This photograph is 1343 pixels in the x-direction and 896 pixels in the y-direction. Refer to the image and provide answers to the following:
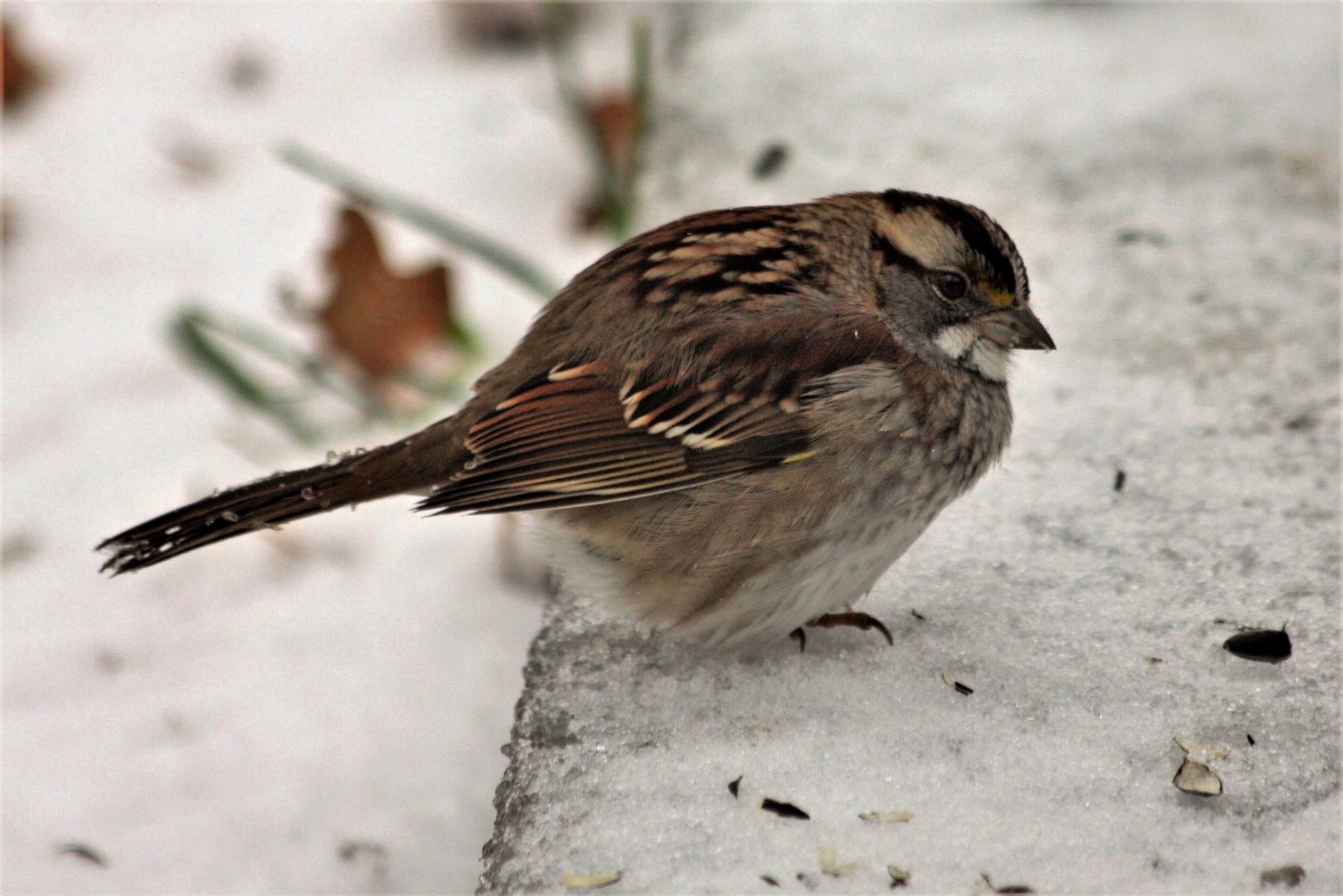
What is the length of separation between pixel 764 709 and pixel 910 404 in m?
0.61

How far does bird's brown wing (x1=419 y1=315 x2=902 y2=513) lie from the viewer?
2.77 metres

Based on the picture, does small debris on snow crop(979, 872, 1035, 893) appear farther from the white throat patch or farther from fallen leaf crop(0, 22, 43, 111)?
fallen leaf crop(0, 22, 43, 111)

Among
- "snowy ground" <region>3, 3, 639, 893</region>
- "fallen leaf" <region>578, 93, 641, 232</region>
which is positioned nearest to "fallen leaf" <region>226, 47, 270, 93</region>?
"snowy ground" <region>3, 3, 639, 893</region>

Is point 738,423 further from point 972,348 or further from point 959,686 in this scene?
point 959,686

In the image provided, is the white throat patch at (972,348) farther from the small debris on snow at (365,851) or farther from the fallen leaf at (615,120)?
the fallen leaf at (615,120)

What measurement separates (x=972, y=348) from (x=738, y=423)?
514mm

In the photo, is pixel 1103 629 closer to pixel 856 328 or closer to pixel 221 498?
pixel 856 328

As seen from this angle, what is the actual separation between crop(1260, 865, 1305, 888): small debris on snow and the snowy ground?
5.34 ft

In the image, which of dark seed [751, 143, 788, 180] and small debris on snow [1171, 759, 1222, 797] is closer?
small debris on snow [1171, 759, 1222, 797]

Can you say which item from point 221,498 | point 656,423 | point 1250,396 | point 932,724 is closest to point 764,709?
point 932,724

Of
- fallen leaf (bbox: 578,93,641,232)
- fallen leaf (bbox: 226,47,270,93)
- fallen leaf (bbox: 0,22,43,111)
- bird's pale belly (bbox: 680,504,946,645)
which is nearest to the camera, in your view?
bird's pale belly (bbox: 680,504,946,645)

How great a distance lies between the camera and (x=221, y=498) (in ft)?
10.0

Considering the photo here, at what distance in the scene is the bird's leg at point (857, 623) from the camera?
2.95 meters

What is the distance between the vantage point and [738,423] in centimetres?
277
